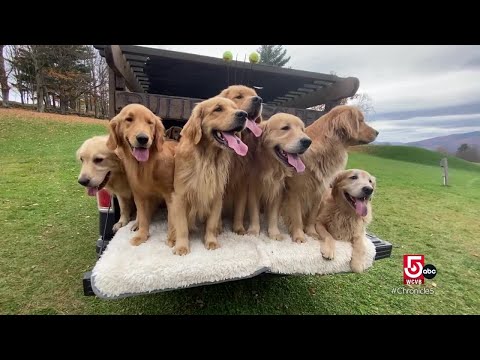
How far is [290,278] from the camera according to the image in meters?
2.04

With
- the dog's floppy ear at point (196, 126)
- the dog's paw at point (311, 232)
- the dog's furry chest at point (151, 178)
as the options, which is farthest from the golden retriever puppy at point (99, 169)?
the dog's paw at point (311, 232)

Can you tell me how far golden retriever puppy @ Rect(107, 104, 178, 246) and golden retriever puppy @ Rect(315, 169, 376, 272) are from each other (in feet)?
2.92

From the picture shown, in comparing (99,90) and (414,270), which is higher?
(99,90)

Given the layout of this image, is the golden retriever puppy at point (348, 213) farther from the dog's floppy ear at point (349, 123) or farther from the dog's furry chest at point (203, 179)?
the dog's furry chest at point (203, 179)

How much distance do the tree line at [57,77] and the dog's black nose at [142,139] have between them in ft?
1.69

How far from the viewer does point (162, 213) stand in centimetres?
173

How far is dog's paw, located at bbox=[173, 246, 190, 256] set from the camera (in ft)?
4.07

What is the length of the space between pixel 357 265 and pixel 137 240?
3.78ft

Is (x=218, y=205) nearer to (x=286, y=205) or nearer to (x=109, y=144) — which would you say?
(x=286, y=205)

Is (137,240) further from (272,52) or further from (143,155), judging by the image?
(272,52)

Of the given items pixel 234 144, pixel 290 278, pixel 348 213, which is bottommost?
pixel 290 278

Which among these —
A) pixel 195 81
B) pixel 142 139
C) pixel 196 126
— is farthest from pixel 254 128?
pixel 195 81

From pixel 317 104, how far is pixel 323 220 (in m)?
1.30
